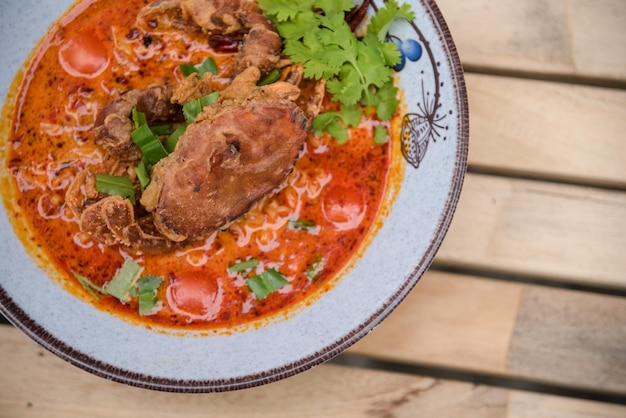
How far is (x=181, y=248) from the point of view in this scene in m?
2.56

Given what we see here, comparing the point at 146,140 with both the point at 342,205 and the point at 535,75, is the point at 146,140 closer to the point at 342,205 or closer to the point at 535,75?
the point at 342,205

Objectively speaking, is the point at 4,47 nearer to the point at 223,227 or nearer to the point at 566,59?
the point at 223,227

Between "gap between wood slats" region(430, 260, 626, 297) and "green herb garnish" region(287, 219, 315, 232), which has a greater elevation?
"green herb garnish" region(287, 219, 315, 232)

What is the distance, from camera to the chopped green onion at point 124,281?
2539 mm

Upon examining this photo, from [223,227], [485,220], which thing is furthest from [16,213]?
[485,220]

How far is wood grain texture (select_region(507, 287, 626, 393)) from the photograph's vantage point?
281 cm

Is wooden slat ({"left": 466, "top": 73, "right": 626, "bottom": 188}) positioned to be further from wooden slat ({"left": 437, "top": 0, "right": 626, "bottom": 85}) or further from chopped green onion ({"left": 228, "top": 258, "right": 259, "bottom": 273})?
chopped green onion ({"left": 228, "top": 258, "right": 259, "bottom": 273})

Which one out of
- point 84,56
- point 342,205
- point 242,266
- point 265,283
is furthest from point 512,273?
point 84,56

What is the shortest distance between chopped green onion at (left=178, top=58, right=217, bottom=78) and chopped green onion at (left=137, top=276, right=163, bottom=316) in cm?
92

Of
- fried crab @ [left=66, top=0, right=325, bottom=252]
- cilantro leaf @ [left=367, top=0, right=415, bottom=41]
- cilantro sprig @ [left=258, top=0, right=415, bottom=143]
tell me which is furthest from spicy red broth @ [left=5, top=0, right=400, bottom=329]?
cilantro leaf @ [left=367, top=0, right=415, bottom=41]

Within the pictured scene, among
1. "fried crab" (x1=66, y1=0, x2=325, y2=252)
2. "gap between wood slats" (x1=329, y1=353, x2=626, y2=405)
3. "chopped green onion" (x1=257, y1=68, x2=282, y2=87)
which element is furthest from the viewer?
"gap between wood slats" (x1=329, y1=353, x2=626, y2=405)

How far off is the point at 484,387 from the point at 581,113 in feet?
4.62

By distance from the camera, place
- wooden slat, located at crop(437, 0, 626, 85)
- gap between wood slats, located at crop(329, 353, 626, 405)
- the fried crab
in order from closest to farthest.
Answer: the fried crab
wooden slat, located at crop(437, 0, 626, 85)
gap between wood slats, located at crop(329, 353, 626, 405)

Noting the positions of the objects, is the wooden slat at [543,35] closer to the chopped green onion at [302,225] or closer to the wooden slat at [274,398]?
the chopped green onion at [302,225]
